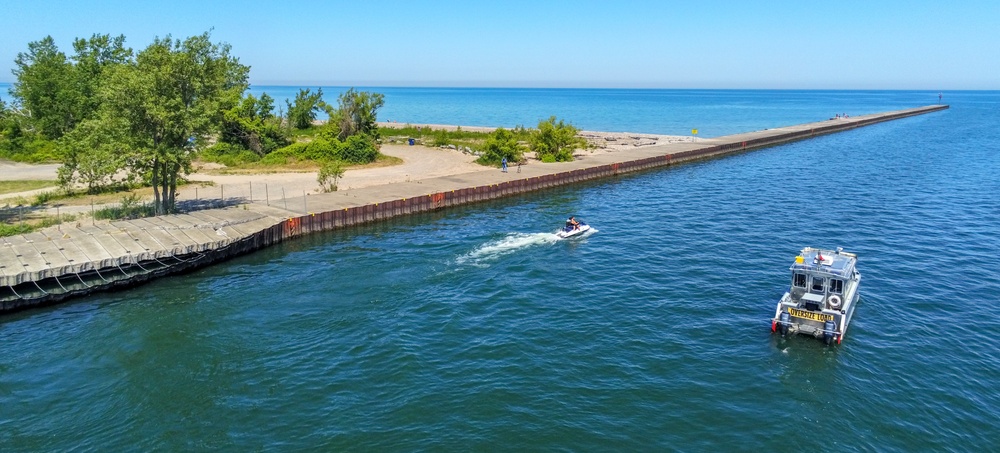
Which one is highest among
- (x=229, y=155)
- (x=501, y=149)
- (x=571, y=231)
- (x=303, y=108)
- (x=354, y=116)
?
(x=303, y=108)

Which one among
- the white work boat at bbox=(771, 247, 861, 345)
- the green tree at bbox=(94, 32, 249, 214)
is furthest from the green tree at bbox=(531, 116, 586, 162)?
the white work boat at bbox=(771, 247, 861, 345)

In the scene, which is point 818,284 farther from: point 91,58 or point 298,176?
point 91,58

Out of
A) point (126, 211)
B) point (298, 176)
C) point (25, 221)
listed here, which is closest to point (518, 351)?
point (126, 211)

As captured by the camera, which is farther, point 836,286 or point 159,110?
point 159,110

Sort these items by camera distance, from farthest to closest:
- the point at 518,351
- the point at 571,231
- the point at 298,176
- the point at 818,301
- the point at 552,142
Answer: the point at 552,142 < the point at 298,176 < the point at 571,231 < the point at 818,301 < the point at 518,351

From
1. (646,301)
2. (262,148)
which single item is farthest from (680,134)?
(646,301)

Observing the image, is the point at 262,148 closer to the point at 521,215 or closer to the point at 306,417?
the point at 521,215

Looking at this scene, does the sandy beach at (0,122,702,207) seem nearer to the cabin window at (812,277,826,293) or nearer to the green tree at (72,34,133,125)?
the green tree at (72,34,133,125)

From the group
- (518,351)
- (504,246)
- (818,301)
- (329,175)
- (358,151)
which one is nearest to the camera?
(518,351)
